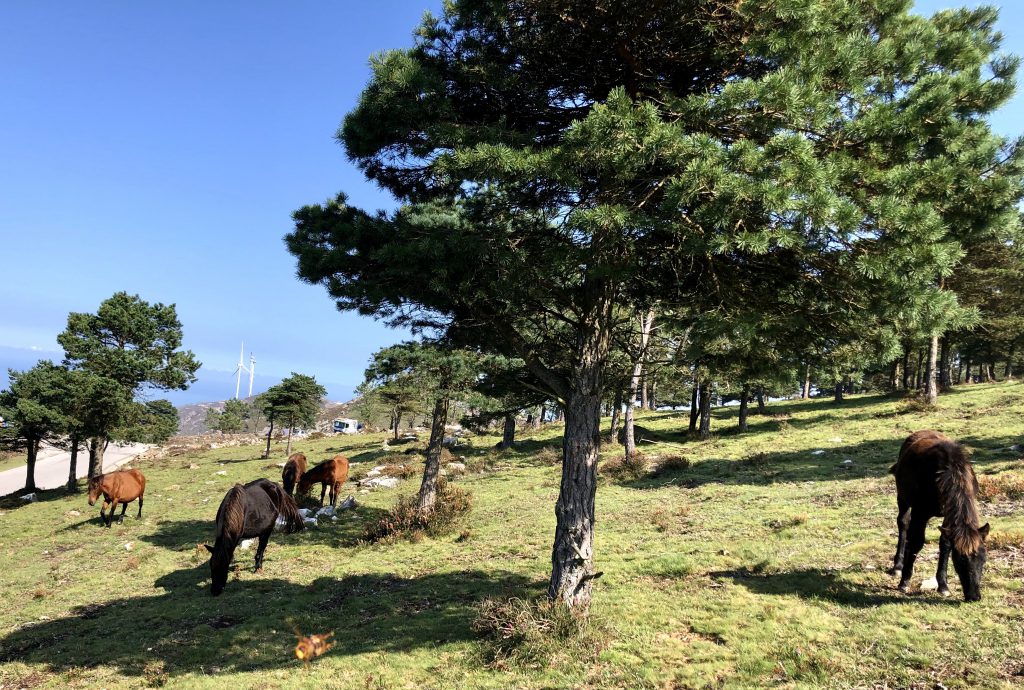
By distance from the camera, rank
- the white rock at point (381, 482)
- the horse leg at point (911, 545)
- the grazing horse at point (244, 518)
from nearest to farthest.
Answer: the horse leg at point (911, 545) < the grazing horse at point (244, 518) < the white rock at point (381, 482)

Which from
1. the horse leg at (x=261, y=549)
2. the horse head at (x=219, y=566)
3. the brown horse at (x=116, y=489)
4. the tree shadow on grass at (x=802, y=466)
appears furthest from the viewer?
the brown horse at (x=116, y=489)

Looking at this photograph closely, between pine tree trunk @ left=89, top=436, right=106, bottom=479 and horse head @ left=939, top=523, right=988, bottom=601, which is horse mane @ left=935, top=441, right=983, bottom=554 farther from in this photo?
pine tree trunk @ left=89, top=436, right=106, bottom=479

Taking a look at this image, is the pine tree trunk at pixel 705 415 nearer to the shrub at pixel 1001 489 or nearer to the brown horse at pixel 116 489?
the shrub at pixel 1001 489

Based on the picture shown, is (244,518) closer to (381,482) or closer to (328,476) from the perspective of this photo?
(328,476)

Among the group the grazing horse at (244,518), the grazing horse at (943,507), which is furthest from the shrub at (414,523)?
the grazing horse at (943,507)

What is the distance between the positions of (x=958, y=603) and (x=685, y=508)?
850cm

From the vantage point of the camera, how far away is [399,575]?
39.9ft

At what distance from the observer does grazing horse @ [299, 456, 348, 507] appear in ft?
71.1

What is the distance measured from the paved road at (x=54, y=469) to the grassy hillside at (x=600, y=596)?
25875 mm

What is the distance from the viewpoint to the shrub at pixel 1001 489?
11641mm

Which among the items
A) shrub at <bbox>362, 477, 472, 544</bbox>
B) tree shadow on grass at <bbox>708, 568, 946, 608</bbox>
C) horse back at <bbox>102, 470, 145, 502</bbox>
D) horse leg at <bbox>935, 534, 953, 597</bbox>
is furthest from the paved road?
horse leg at <bbox>935, 534, 953, 597</bbox>

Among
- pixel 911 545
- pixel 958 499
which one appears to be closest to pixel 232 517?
pixel 911 545

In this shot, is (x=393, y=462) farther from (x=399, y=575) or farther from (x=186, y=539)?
(x=399, y=575)

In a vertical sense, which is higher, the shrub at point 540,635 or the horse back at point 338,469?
the shrub at point 540,635
